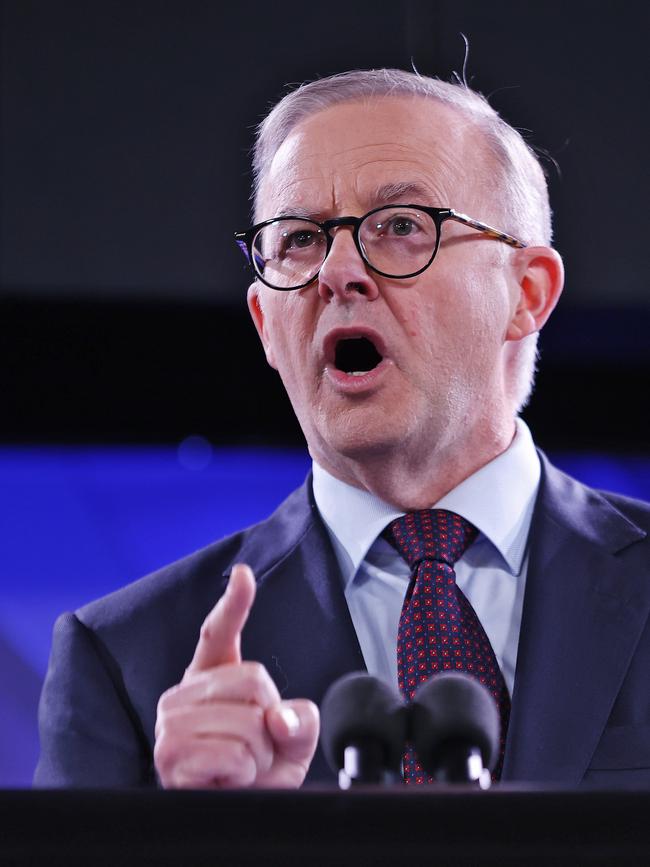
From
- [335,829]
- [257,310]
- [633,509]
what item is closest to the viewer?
[335,829]

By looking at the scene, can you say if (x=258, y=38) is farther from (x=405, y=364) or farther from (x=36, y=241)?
(x=405, y=364)

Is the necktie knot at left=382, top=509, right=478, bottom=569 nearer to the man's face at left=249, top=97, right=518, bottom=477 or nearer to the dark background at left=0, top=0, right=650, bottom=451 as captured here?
the man's face at left=249, top=97, right=518, bottom=477

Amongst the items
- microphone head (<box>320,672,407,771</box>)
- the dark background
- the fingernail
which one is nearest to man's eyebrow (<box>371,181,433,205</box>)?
the dark background

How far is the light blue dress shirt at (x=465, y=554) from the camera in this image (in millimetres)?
1631

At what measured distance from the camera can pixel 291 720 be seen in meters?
1.11

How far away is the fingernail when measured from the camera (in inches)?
43.4

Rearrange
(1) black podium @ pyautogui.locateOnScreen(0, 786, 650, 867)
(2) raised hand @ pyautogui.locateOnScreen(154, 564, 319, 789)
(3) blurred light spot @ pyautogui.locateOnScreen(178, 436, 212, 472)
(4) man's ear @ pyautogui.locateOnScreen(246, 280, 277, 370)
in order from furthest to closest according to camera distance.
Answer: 1. (3) blurred light spot @ pyautogui.locateOnScreen(178, 436, 212, 472)
2. (4) man's ear @ pyautogui.locateOnScreen(246, 280, 277, 370)
3. (2) raised hand @ pyautogui.locateOnScreen(154, 564, 319, 789)
4. (1) black podium @ pyautogui.locateOnScreen(0, 786, 650, 867)

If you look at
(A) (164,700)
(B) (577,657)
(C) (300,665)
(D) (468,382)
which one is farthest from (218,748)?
(D) (468,382)

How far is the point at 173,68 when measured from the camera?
2408mm

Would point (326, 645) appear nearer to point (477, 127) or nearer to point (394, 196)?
point (394, 196)

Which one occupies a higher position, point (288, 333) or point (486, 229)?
point (486, 229)

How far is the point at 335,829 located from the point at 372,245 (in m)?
1.08

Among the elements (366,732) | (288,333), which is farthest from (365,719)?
(288,333)

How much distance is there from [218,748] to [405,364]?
73 cm
